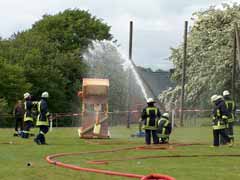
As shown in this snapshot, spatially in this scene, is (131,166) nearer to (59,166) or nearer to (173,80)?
(59,166)

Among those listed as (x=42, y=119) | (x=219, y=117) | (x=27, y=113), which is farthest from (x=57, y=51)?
(x=219, y=117)

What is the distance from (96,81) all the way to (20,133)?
3674 mm

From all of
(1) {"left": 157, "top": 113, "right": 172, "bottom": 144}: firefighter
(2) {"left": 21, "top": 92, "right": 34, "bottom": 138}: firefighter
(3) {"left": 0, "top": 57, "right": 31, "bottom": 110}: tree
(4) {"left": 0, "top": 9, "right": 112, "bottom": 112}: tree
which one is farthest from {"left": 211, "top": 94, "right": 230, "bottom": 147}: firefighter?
(4) {"left": 0, "top": 9, "right": 112, "bottom": 112}: tree

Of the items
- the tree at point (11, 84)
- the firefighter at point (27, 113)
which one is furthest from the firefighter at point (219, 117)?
the tree at point (11, 84)

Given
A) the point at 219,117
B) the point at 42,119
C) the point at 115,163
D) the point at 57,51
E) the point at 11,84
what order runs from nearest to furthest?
the point at 115,163 < the point at 219,117 < the point at 42,119 < the point at 11,84 < the point at 57,51

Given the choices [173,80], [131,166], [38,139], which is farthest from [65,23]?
[131,166]

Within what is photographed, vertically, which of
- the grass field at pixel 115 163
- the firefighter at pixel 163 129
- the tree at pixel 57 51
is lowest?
the grass field at pixel 115 163

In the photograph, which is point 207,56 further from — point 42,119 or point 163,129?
point 42,119

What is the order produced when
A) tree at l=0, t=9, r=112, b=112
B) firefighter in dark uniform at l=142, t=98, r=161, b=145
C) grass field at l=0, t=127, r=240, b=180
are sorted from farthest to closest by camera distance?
tree at l=0, t=9, r=112, b=112, firefighter in dark uniform at l=142, t=98, r=161, b=145, grass field at l=0, t=127, r=240, b=180

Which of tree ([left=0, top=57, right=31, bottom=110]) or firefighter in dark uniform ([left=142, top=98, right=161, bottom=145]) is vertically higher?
tree ([left=0, top=57, right=31, bottom=110])

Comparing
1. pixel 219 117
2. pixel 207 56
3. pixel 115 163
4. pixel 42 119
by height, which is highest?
pixel 207 56

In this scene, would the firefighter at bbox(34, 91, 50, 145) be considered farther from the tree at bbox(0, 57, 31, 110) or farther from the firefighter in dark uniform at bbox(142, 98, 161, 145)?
the tree at bbox(0, 57, 31, 110)

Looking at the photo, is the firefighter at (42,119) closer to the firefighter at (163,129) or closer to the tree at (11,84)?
Result: the firefighter at (163,129)

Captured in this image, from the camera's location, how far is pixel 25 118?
23.6 m
